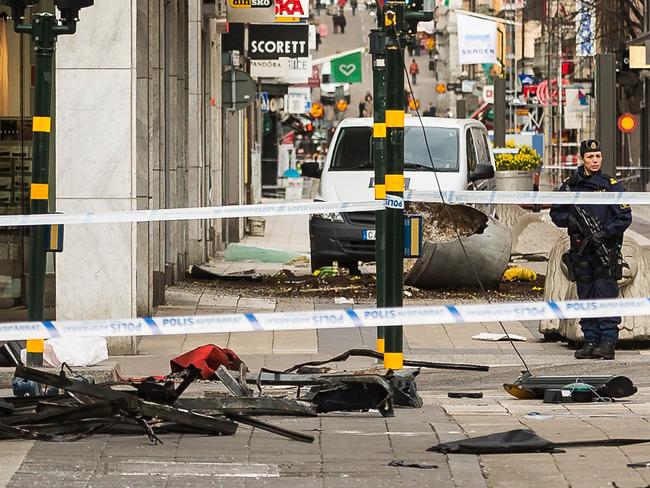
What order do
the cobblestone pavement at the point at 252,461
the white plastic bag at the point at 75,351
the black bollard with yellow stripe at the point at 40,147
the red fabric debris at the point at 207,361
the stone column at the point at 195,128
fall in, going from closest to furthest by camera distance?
the cobblestone pavement at the point at 252,461 < the black bollard with yellow stripe at the point at 40,147 < the red fabric debris at the point at 207,361 < the white plastic bag at the point at 75,351 < the stone column at the point at 195,128

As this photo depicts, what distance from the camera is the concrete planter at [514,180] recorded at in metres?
36.1

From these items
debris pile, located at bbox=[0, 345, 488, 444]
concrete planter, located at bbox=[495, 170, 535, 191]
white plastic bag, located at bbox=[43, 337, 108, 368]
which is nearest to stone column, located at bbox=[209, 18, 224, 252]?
concrete planter, located at bbox=[495, 170, 535, 191]

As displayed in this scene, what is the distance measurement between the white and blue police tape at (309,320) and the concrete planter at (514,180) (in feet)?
90.6

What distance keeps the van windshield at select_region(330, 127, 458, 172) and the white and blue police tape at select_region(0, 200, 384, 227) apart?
8707 millimetres

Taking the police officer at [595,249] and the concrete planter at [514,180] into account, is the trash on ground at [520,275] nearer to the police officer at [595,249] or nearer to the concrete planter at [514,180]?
the police officer at [595,249]

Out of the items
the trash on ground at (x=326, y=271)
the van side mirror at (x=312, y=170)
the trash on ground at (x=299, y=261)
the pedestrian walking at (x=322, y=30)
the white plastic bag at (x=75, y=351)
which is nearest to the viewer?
the white plastic bag at (x=75, y=351)

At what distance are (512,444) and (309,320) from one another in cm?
131

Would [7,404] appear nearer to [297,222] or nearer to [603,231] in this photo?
[603,231]

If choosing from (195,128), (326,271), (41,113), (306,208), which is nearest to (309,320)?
(306,208)

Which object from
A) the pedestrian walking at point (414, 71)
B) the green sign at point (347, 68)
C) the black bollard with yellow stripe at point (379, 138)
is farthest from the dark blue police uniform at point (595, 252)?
the pedestrian walking at point (414, 71)

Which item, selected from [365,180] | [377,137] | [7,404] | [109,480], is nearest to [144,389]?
[7,404]

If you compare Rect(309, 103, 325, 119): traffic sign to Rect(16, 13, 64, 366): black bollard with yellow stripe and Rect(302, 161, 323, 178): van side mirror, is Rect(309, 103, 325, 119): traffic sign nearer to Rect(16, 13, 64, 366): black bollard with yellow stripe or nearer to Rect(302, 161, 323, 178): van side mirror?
Rect(302, 161, 323, 178): van side mirror

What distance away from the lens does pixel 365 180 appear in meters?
19.5

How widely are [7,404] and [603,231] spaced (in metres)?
5.50
